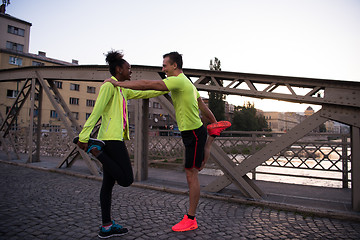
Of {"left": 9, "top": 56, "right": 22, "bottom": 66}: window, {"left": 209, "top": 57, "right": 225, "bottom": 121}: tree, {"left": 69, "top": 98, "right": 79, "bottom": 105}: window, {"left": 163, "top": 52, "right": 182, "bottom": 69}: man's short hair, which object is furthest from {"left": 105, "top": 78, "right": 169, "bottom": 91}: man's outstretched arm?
{"left": 69, "top": 98, "right": 79, "bottom": 105}: window

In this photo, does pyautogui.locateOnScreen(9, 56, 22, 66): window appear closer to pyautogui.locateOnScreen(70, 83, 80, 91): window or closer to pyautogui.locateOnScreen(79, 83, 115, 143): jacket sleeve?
pyautogui.locateOnScreen(70, 83, 80, 91): window

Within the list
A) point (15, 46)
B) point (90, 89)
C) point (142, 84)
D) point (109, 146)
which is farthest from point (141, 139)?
point (90, 89)

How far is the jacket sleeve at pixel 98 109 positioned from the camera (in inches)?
109

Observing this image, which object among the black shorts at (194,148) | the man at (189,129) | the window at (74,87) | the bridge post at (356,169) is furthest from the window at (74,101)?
the bridge post at (356,169)

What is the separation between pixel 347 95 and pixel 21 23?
52518mm

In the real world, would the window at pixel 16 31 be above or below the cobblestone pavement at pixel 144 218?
above

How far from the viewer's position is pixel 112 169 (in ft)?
9.25

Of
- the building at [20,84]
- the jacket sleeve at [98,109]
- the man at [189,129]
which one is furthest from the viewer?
the building at [20,84]

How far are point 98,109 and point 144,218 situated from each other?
1.68m

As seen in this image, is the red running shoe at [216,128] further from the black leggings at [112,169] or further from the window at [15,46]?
the window at [15,46]

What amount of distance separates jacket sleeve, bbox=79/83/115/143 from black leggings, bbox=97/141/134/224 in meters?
0.25

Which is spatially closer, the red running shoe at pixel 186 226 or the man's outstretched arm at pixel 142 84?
the man's outstretched arm at pixel 142 84

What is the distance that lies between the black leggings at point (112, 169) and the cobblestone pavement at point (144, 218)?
0.38 metres

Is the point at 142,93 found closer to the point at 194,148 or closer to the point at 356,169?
the point at 194,148
